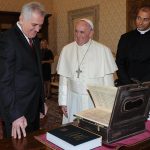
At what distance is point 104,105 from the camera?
5.82ft

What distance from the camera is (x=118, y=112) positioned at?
5.04 feet

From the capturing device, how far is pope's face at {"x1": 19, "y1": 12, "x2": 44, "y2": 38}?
213cm

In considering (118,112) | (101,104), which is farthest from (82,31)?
(118,112)

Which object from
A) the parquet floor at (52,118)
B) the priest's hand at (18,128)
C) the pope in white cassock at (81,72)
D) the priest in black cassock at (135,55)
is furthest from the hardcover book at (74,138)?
the parquet floor at (52,118)

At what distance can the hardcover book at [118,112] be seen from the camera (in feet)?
5.01

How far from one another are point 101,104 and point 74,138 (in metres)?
0.38

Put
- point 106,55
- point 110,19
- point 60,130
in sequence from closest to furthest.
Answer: point 60,130, point 106,55, point 110,19

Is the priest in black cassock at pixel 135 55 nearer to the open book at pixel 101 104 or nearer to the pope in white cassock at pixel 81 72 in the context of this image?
the pope in white cassock at pixel 81 72

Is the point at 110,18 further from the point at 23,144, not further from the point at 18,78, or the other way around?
the point at 23,144

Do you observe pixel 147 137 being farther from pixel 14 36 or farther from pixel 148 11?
pixel 148 11

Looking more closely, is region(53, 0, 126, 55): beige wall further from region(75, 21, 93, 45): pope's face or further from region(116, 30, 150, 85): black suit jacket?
region(75, 21, 93, 45): pope's face

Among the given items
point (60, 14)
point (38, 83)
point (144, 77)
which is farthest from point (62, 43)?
point (38, 83)

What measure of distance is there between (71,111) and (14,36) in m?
1.24

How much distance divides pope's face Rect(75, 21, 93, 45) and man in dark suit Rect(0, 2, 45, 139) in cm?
55
